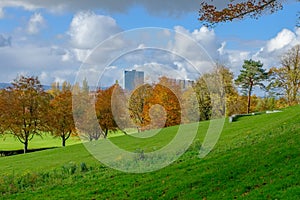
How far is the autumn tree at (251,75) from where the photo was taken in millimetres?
51969

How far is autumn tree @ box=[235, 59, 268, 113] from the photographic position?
52.0 meters

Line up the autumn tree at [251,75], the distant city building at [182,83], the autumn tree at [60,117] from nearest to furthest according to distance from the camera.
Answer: the distant city building at [182,83]
the autumn tree at [60,117]
the autumn tree at [251,75]

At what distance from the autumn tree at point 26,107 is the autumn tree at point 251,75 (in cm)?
2542

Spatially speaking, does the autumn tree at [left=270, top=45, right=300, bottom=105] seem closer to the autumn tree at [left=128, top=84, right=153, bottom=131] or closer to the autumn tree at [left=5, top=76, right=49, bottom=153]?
the autumn tree at [left=128, top=84, right=153, bottom=131]

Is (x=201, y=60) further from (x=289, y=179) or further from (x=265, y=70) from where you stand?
(x=265, y=70)

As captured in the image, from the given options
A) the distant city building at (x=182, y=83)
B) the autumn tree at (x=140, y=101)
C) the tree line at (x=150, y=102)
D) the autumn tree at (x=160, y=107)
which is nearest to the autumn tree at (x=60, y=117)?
the tree line at (x=150, y=102)

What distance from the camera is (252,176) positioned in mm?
10055

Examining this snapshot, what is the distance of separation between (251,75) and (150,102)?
20.3 meters

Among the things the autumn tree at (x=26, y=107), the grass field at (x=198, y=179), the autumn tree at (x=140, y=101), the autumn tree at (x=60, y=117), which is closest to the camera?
the grass field at (x=198, y=179)

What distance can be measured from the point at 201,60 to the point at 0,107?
35.8m

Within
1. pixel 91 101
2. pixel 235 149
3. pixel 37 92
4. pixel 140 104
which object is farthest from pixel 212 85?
pixel 235 149

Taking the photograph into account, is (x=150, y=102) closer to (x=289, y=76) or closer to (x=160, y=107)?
(x=160, y=107)

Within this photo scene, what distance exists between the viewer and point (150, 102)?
37500 millimetres

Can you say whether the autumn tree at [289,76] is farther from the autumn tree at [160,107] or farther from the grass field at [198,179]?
the grass field at [198,179]
